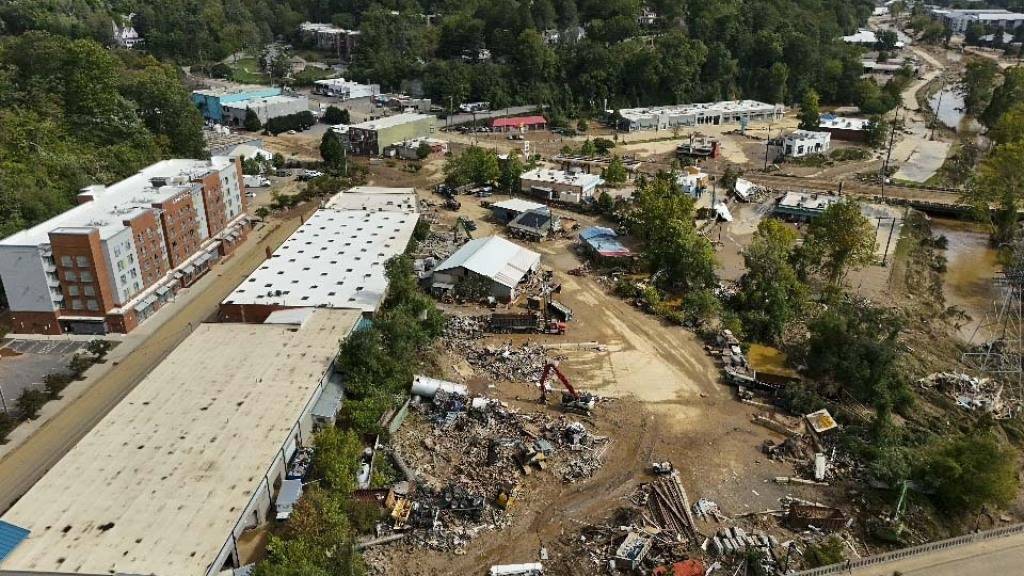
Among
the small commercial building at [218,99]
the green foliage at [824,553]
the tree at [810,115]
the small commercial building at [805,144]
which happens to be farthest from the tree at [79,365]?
the tree at [810,115]

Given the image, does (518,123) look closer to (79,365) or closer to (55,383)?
(79,365)

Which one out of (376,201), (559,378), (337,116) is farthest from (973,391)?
(337,116)

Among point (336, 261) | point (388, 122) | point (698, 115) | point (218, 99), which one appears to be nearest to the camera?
point (336, 261)

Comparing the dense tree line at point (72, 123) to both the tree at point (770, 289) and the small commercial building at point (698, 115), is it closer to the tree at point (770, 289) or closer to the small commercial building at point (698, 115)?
the tree at point (770, 289)

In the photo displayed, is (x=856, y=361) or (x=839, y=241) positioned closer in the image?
(x=856, y=361)


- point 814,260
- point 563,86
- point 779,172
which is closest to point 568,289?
point 814,260

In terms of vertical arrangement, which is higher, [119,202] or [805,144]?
[119,202]
